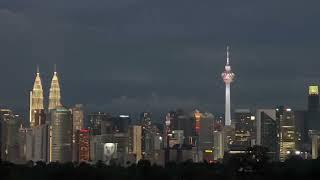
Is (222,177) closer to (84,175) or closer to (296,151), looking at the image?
(84,175)

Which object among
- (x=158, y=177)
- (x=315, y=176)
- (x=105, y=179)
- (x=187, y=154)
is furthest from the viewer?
(x=187, y=154)

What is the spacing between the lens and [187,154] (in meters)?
181

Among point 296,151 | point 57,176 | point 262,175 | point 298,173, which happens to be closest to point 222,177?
point 262,175

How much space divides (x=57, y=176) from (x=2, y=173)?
23.9 ft

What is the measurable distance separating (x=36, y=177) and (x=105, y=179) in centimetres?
716

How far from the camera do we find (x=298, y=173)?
7650cm

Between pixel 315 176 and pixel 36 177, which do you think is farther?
pixel 36 177

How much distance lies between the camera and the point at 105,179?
79.5m

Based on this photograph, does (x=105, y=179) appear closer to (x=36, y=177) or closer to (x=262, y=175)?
(x=36, y=177)

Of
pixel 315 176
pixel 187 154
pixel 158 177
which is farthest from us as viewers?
pixel 187 154

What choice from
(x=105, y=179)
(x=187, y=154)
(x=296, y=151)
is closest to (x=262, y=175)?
(x=105, y=179)

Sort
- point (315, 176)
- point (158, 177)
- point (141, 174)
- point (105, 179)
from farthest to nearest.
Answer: point (141, 174) → point (158, 177) → point (105, 179) → point (315, 176)

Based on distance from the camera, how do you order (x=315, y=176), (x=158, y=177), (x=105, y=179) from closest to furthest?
(x=315, y=176)
(x=105, y=179)
(x=158, y=177)

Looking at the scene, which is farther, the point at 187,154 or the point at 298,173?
the point at 187,154
